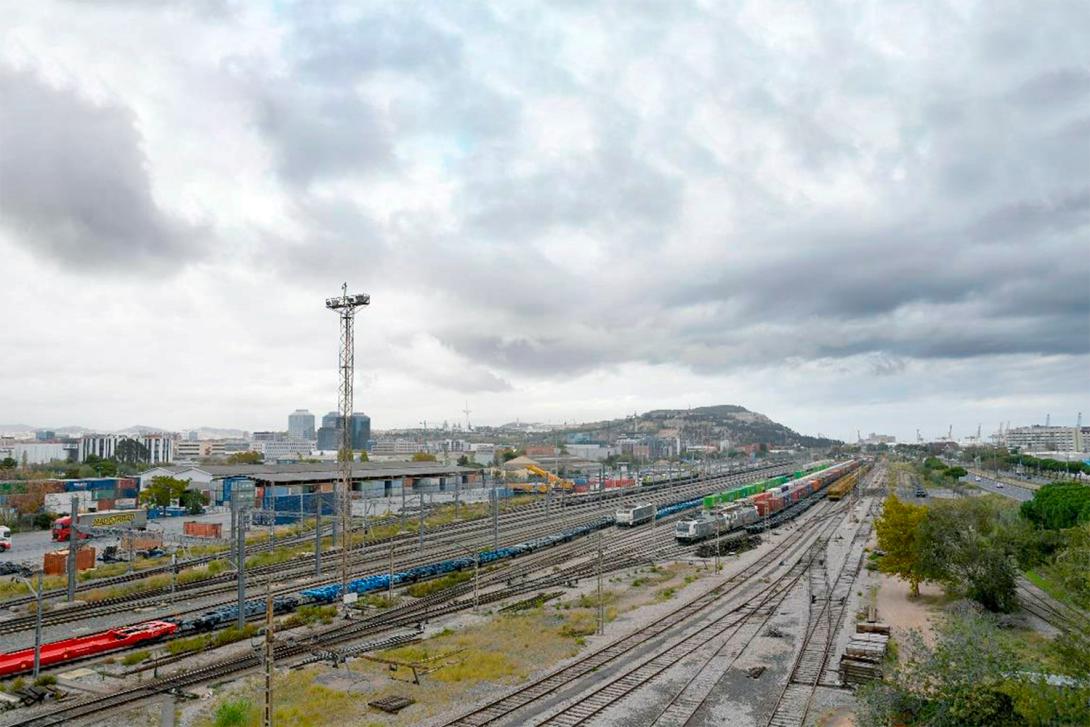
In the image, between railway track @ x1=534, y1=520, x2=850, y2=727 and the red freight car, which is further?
the red freight car

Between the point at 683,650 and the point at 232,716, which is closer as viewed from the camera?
the point at 232,716

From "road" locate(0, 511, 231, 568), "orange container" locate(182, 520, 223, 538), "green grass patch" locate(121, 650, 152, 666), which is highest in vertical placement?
"green grass patch" locate(121, 650, 152, 666)

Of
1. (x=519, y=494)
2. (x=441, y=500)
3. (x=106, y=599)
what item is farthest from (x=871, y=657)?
(x=519, y=494)

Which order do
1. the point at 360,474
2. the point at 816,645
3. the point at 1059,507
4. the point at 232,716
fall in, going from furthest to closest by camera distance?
the point at 360,474 < the point at 1059,507 < the point at 816,645 < the point at 232,716

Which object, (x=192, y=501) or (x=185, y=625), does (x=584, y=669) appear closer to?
(x=185, y=625)

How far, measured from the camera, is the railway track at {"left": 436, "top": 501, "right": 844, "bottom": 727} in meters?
20.3

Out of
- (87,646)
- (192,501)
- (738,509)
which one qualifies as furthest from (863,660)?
(192,501)

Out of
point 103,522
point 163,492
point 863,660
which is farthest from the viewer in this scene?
point 163,492

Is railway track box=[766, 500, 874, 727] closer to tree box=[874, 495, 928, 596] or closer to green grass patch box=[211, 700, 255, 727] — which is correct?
tree box=[874, 495, 928, 596]

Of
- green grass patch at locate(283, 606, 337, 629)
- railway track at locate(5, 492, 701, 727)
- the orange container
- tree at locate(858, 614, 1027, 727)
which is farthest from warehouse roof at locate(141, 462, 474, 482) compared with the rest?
tree at locate(858, 614, 1027, 727)

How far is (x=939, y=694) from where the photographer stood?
55.6 ft

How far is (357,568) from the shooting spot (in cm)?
4594

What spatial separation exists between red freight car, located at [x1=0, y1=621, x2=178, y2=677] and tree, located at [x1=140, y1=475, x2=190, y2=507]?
54058mm

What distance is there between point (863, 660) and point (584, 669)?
362 inches
